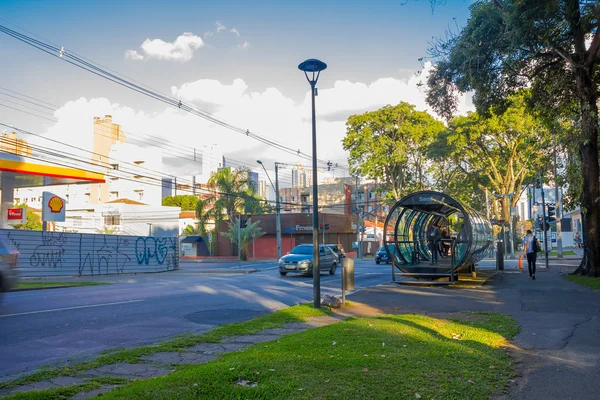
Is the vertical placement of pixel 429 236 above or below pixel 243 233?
below

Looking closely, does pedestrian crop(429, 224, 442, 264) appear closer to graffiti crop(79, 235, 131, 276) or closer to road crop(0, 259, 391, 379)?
road crop(0, 259, 391, 379)

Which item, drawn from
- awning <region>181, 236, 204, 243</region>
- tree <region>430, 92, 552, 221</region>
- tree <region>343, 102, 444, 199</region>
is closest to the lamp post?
tree <region>430, 92, 552, 221</region>

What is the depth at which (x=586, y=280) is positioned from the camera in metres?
18.1

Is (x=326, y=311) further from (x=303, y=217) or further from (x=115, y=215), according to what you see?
(x=115, y=215)

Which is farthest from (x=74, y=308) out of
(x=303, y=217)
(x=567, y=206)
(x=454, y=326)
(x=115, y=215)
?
(x=115, y=215)

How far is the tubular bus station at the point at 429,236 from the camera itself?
720 inches

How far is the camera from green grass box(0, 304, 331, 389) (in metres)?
6.35

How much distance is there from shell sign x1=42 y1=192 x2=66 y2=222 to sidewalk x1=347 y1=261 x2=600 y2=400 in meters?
19.8

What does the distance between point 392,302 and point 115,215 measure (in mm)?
53137

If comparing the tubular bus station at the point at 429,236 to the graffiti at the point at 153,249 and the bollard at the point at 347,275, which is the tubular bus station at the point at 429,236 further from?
the graffiti at the point at 153,249

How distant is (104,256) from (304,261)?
41.5 feet

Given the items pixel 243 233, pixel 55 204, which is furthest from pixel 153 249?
pixel 243 233

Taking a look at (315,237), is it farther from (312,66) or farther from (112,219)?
(112,219)

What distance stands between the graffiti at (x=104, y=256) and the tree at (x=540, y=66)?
19755 mm
